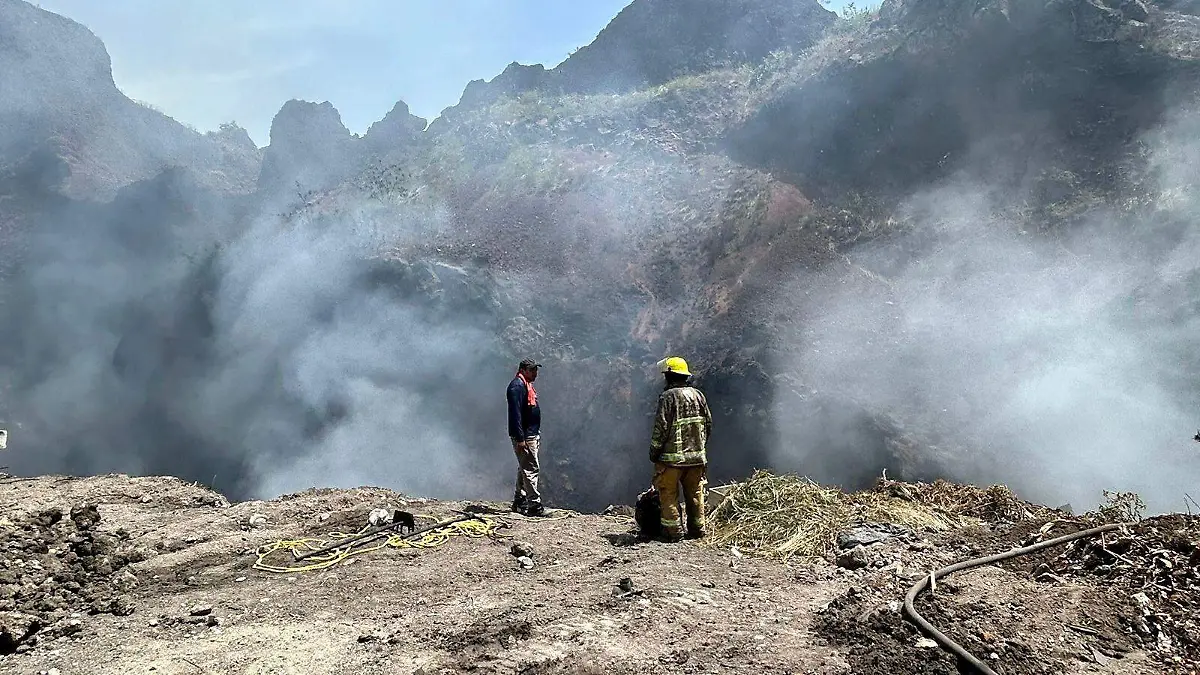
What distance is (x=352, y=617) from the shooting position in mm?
3986

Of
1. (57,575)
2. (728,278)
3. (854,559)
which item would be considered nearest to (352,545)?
(57,575)

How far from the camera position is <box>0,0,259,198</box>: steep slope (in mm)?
28844

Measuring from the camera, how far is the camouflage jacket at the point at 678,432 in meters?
5.50

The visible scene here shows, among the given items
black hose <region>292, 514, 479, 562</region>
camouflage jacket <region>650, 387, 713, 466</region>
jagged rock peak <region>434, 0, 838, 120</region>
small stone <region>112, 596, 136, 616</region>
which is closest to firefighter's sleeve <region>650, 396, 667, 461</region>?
camouflage jacket <region>650, 387, 713, 466</region>

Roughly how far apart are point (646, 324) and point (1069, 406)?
335 inches

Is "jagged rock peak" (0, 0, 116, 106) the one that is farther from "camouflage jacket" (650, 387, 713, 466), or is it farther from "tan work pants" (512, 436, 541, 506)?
"camouflage jacket" (650, 387, 713, 466)

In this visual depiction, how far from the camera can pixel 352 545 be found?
547 cm

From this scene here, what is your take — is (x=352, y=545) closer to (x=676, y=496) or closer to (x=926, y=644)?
(x=676, y=496)

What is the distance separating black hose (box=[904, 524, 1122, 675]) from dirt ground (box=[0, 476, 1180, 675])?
0.06 metres

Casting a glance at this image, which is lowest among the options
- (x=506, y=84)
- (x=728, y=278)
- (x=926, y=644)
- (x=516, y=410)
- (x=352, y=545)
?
(x=926, y=644)

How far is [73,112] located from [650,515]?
36.6 metres

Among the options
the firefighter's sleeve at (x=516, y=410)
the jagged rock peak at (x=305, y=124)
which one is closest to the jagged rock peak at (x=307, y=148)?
the jagged rock peak at (x=305, y=124)

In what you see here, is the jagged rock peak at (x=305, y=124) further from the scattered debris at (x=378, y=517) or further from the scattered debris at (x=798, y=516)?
the scattered debris at (x=798, y=516)

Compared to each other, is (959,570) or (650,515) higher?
(650,515)
